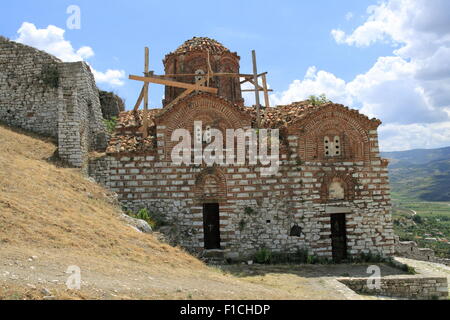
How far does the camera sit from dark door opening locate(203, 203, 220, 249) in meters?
17.1

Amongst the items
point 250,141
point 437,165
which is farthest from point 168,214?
point 437,165

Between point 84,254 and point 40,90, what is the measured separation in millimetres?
10682

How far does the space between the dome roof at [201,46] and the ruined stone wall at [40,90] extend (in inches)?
211

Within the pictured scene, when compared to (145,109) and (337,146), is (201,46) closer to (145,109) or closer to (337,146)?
(145,109)

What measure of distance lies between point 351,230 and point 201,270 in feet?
23.6

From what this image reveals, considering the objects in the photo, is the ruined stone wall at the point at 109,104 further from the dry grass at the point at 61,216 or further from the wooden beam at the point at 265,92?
the wooden beam at the point at 265,92

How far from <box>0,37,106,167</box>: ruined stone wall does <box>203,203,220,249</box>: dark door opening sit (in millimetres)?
5385

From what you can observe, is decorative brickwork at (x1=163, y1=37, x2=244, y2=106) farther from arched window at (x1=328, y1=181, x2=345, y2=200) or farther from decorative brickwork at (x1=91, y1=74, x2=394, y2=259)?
arched window at (x1=328, y1=181, x2=345, y2=200)

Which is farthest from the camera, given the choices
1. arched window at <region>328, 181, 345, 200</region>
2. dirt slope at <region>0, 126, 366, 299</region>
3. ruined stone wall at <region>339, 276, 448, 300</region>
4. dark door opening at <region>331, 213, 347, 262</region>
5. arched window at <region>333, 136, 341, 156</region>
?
dark door opening at <region>331, 213, 347, 262</region>

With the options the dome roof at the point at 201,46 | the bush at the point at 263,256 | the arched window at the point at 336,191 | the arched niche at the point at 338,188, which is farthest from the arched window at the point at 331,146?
the dome roof at the point at 201,46

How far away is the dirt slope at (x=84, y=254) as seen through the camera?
749 centimetres

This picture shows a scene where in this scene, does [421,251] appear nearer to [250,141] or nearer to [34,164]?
[250,141]

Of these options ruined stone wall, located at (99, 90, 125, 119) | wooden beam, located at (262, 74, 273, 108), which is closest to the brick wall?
wooden beam, located at (262, 74, 273, 108)

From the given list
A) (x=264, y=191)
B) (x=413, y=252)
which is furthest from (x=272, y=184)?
(x=413, y=252)
